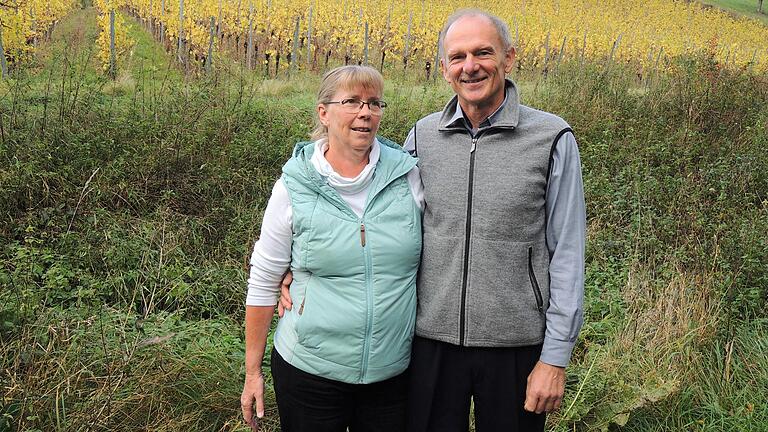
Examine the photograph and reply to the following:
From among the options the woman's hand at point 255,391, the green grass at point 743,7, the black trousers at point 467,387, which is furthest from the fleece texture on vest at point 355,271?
the green grass at point 743,7

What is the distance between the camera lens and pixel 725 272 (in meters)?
4.55

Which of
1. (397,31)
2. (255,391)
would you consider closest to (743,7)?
(397,31)

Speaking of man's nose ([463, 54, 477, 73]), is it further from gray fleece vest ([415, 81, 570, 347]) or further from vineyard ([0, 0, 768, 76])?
vineyard ([0, 0, 768, 76])

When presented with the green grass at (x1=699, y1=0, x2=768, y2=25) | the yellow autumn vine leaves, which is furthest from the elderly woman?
the green grass at (x1=699, y1=0, x2=768, y2=25)

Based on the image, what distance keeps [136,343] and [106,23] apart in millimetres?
13948

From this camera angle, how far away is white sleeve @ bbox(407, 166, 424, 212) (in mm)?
2119

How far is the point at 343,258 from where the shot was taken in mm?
2010

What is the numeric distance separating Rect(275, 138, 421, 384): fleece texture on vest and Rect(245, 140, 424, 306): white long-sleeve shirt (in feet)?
0.09

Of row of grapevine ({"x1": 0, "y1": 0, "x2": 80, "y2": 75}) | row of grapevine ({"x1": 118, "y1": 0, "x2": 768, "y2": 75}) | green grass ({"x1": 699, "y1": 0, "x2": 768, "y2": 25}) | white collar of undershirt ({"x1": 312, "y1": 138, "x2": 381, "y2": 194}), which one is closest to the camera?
white collar of undershirt ({"x1": 312, "y1": 138, "x2": 381, "y2": 194})

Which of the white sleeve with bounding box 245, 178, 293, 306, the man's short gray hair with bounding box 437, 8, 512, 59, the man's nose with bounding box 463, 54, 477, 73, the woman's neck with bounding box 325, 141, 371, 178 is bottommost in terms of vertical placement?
the white sleeve with bounding box 245, 178, 293, 306

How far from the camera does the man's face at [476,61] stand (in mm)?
1979

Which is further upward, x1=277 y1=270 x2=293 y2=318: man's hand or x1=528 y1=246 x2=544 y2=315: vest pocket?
x1=528 y1=246 x2=544 y2=315: vest pocket

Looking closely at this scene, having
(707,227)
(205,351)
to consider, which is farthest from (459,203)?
(707,227)

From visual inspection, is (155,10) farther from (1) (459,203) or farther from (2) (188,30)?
(1) (459,203)
